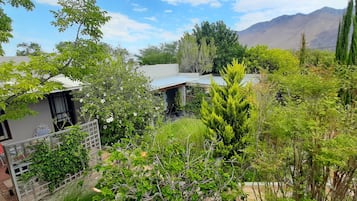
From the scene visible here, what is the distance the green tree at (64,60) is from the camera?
16.4ft

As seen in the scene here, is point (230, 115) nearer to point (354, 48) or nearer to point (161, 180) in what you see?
point (161, 180)

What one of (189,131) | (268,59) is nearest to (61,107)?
(189,131)

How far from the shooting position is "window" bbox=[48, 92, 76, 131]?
11023 millimetres

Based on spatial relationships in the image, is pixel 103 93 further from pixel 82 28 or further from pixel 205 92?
pixel 205 92

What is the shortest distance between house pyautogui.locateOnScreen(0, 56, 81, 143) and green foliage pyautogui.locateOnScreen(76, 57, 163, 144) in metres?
1.44

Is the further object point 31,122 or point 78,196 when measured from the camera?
point 31,122

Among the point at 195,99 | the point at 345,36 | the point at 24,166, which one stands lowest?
the point at 195,99

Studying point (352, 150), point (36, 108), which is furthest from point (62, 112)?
point (352, 150)

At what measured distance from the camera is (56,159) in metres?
5.62

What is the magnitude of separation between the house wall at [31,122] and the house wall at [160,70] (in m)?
7.74

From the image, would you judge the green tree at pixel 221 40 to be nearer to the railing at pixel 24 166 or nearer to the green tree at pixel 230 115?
the green tree at pixel 230 115

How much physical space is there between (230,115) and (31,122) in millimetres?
9889

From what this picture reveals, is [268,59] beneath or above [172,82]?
above

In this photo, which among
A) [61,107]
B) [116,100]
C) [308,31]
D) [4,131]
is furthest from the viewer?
[308,31]
